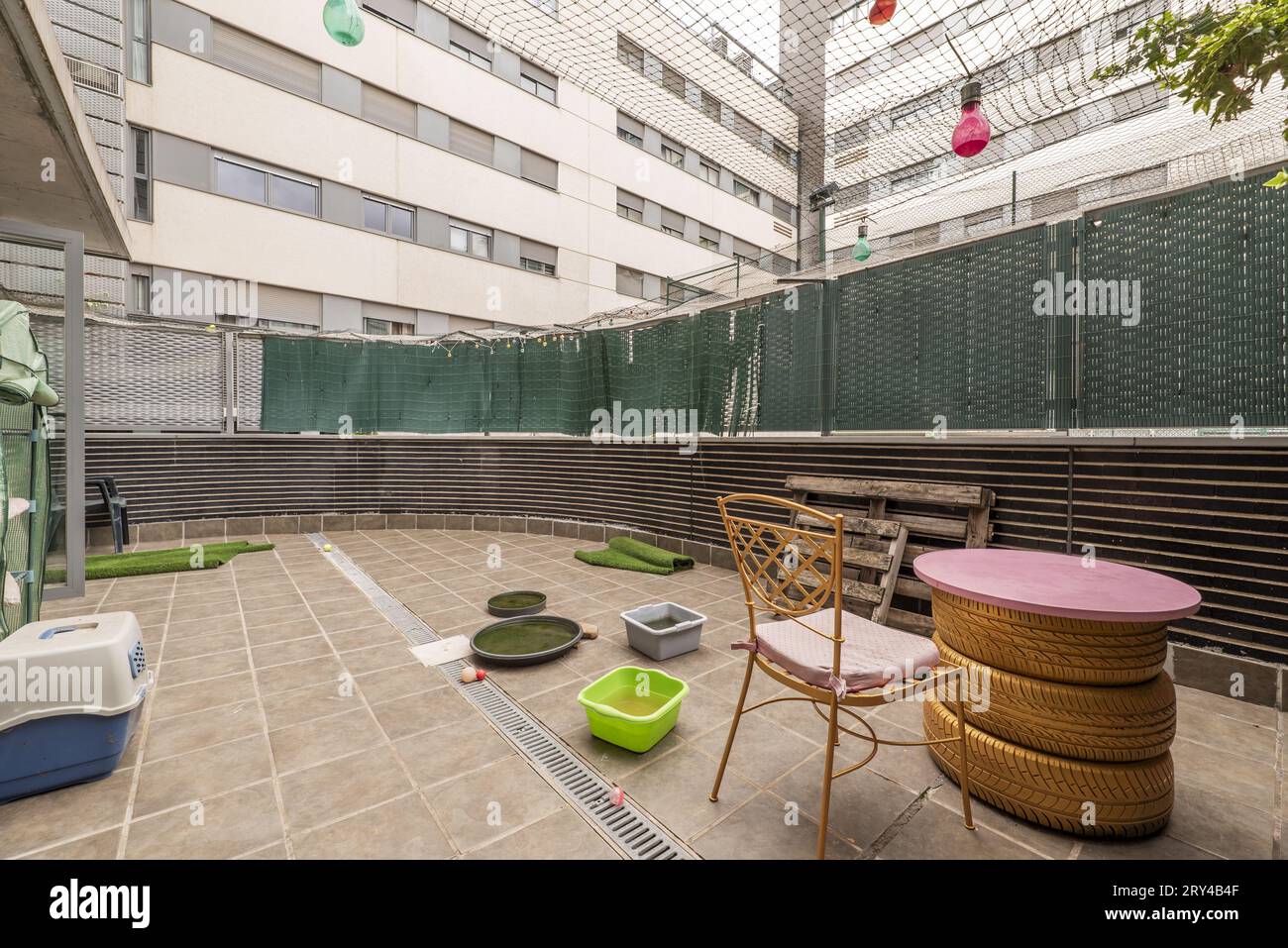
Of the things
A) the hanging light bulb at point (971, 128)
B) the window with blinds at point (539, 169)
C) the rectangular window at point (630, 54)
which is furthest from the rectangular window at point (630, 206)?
the hanging light bulb at point (971, 128)

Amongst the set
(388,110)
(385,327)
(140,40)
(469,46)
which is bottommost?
(385,327)

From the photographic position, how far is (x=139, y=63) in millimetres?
8438

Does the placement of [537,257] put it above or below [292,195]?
above

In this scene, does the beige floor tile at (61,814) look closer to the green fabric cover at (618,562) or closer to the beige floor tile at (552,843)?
the beige floor tile at (552,843)

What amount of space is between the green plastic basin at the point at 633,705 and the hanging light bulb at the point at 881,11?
4.38 metres

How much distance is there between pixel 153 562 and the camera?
5.36 metres

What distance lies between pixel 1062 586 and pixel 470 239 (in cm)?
1388

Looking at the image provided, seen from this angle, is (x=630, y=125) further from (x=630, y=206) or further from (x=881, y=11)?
(x=881, y=11)

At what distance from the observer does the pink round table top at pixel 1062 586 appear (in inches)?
66.5

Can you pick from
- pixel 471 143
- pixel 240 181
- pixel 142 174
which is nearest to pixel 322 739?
pixel 142 174

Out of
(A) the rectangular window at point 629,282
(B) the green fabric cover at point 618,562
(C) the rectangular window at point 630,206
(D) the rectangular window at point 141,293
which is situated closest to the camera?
(B) the green fabric cover at point 618,562

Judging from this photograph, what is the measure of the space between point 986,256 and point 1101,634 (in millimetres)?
3104

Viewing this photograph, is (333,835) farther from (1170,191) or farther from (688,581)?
(1170,191)
